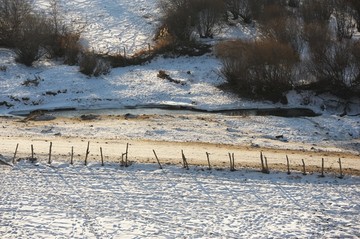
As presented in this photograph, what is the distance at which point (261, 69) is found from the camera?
3425 centimetres

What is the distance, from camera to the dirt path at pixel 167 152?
2166cm

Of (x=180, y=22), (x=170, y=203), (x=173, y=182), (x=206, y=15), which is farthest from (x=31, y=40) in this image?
(x=170, y=203)

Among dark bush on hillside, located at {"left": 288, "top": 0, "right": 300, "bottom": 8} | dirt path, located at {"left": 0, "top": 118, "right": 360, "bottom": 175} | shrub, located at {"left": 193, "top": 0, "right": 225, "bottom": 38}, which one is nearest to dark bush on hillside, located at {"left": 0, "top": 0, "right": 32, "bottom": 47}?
shrub, located at {"left": 193, "top": 0, "right": 225, "bottom": 38}

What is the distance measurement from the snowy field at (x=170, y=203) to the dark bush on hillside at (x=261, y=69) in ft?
46.9

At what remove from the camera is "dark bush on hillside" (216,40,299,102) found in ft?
111

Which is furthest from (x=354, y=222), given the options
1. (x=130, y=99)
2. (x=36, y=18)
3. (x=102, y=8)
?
Result: (x=102, y=8)

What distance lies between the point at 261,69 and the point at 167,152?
13453mm

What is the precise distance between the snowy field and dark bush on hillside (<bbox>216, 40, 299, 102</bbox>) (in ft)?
46.9

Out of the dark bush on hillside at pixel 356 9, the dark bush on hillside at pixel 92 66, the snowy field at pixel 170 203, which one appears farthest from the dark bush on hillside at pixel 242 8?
the snowy field at pixel 170 203

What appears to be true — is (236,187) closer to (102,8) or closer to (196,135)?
(196,135)

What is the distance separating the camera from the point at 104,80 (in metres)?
37.5

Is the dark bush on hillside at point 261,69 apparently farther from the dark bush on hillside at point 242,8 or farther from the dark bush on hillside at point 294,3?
the dark bush on hillside at point 294,3

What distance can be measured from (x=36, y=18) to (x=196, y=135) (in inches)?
866

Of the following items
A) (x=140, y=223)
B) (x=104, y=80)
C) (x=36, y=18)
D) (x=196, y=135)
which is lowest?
(x=140, y=223)
